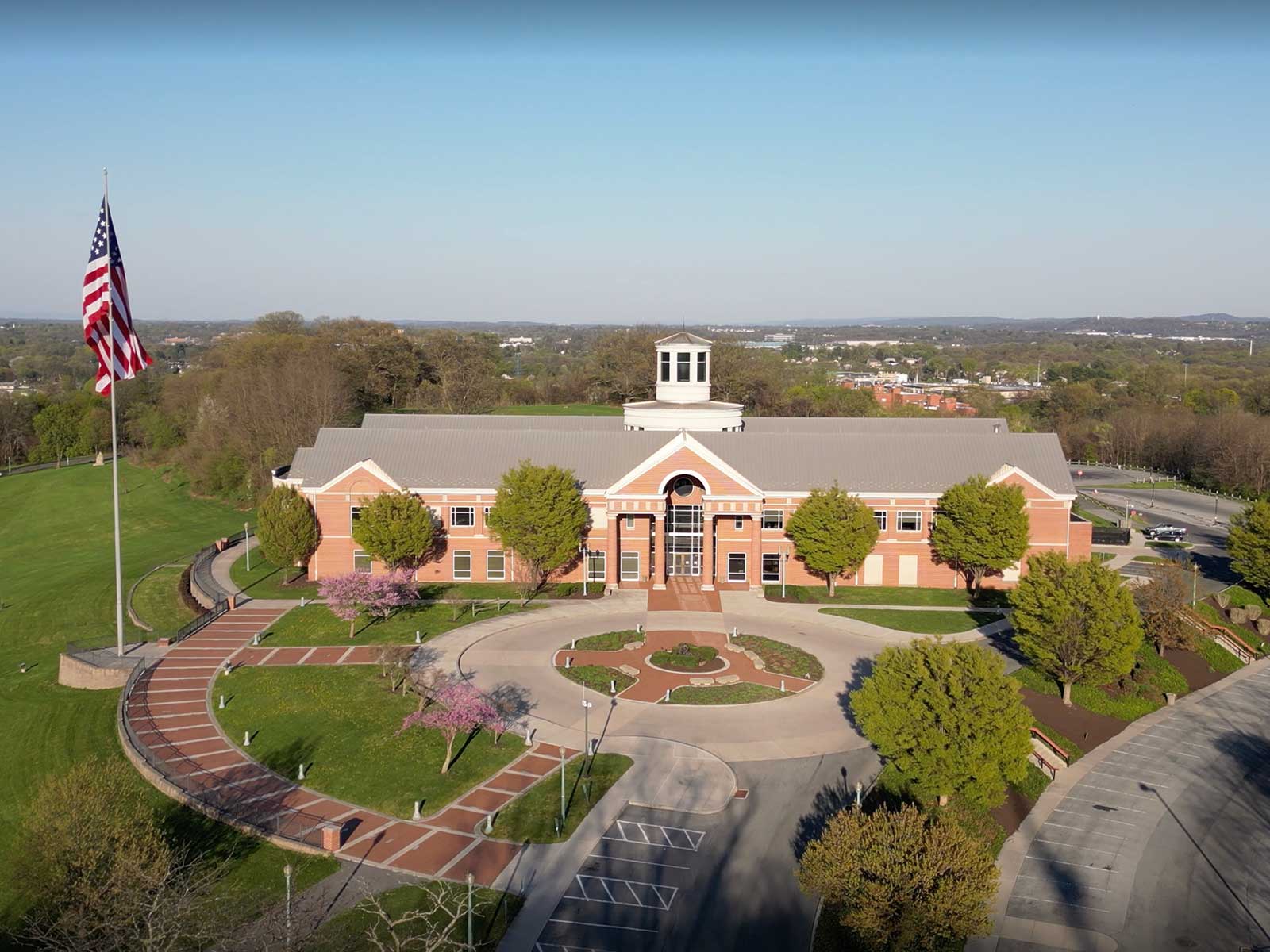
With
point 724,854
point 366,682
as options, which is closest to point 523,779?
point 724,854

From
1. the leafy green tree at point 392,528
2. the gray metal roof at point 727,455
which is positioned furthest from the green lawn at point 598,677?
the gray metal roof at point 727,455

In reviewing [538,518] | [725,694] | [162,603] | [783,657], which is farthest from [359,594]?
[783,657]

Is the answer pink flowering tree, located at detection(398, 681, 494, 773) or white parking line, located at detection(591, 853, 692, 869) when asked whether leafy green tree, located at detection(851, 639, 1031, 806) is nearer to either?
white parking line, located at detection(591, 853, 692, 869)

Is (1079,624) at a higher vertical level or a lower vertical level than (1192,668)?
higher

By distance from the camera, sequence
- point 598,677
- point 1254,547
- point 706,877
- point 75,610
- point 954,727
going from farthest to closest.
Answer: point 75,610, point 1254,547, point 598,677, point 954,727, point 706,877

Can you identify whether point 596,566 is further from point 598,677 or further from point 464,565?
point 598,677

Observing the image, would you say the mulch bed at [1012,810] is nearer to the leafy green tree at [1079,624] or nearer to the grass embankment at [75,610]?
the leafy green tree at [1079,624]

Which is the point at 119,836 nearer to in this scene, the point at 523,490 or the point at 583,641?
the point at 583,641
